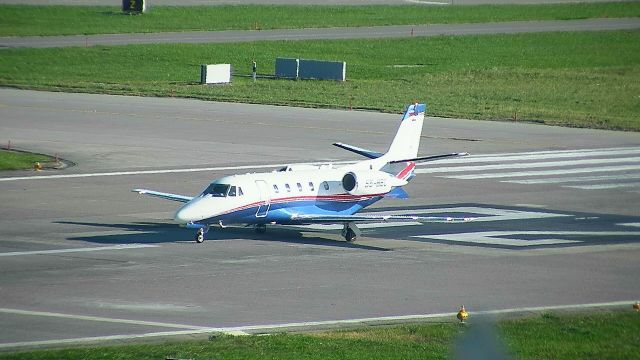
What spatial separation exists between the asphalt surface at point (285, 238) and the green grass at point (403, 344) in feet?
5.57

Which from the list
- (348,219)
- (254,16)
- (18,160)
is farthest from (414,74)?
(348,219)

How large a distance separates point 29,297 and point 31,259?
4.84 meters

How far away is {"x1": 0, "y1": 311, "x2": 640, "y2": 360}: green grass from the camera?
25078 mm

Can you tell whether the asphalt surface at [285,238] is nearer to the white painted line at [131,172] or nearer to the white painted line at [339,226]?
the white painted line at [131,172]

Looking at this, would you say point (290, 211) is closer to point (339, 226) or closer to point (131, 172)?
point (339, 226)

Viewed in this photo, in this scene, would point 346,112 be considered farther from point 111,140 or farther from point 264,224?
point 264,224

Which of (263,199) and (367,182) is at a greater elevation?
(367,182)

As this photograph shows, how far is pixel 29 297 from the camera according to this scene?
31.2 m

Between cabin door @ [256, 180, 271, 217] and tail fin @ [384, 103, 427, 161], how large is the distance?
615 cm

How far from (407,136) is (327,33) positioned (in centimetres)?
6414

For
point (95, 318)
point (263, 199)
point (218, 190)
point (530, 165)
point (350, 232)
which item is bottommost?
point (95, 318)

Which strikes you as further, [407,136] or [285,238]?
[407,136]

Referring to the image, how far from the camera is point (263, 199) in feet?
127

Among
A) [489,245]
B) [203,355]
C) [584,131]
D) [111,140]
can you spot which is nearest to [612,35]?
[584,131]
